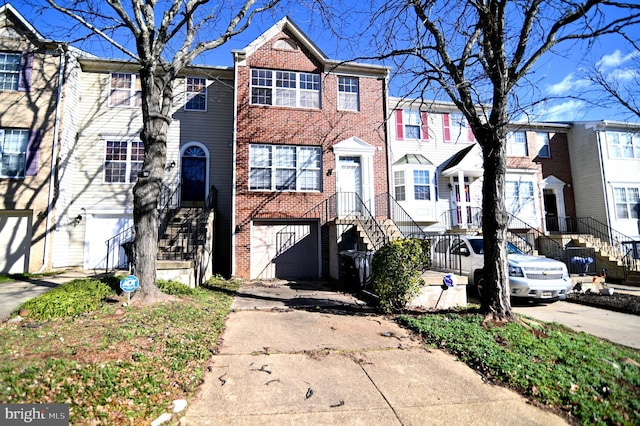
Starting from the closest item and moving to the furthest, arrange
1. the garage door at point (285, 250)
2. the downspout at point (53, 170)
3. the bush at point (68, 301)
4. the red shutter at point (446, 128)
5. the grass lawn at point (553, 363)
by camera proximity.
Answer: the grass lawn at point (553, 363) → the bush at point (68, 301) → the downspout at point (53, 170) → the garage door at point (285, 250) → the red shutter at point (446, 128)

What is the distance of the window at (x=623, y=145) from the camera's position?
18.1 meters

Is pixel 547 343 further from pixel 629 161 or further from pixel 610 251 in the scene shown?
pixel 629 161

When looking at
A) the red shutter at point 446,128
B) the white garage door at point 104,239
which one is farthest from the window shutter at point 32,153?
the red shutter at point 446,128

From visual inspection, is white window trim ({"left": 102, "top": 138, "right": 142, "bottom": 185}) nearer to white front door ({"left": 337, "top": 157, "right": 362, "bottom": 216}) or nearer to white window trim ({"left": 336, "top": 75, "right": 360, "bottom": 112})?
white front door ({"left": 337, "top": 157, "right": 362, "bottom": 216})

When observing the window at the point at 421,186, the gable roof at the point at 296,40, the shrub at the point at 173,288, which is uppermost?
the gable roof at the point at 296,40

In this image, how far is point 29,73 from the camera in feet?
40.7

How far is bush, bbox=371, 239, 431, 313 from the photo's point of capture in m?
6.61

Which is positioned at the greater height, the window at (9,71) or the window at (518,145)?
the window at (9,71)

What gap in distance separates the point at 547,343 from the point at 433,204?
11884mm

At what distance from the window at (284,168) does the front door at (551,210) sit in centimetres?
1441

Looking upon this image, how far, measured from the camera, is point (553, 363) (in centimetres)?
403

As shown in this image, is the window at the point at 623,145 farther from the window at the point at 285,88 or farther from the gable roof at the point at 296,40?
the window at the point at 285,88

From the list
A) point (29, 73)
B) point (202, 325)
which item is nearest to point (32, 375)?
point (202, 325)

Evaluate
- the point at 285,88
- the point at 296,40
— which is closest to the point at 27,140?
→ the point at 285,88
